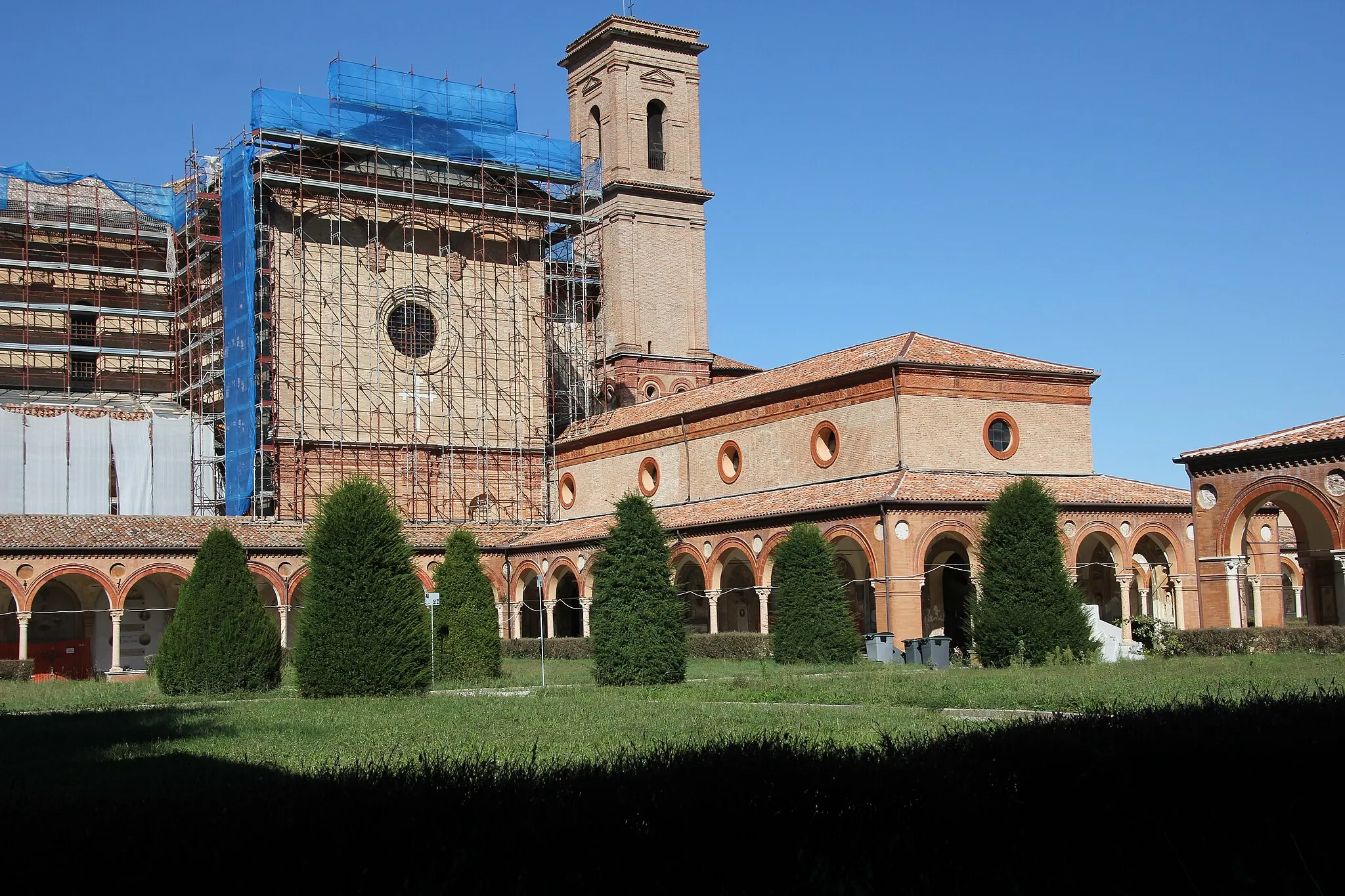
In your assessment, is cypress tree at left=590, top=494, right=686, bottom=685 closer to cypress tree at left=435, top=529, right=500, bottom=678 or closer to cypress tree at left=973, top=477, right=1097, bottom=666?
cypress tree at left=435, top=529, right=500, bottom=678

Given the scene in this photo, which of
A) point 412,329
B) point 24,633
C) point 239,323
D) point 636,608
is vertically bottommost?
point 24,633

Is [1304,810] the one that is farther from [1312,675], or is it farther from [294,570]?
[294,570]

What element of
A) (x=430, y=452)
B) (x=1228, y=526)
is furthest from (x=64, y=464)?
(x=1228, y=526)

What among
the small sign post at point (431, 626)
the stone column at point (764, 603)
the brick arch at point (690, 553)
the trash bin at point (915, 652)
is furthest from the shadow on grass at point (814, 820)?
the brick arch at point (690, 553)

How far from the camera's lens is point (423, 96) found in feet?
137

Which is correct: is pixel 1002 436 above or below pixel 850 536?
above

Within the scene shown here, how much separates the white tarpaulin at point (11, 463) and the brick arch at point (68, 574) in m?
4.77

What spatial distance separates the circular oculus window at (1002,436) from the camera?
32.0 meters

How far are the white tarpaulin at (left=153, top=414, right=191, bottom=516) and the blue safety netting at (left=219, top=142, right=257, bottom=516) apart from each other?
1.63 m

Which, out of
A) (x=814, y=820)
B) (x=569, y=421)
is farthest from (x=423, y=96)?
(x=814, y=820)

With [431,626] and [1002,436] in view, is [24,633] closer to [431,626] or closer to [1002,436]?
[431,626]

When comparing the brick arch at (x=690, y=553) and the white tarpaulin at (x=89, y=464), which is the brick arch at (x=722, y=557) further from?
the white tarpaulin at (x=89, y=464)

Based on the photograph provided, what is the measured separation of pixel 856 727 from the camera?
12.9 meters

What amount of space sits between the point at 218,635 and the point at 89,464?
63.0ft
